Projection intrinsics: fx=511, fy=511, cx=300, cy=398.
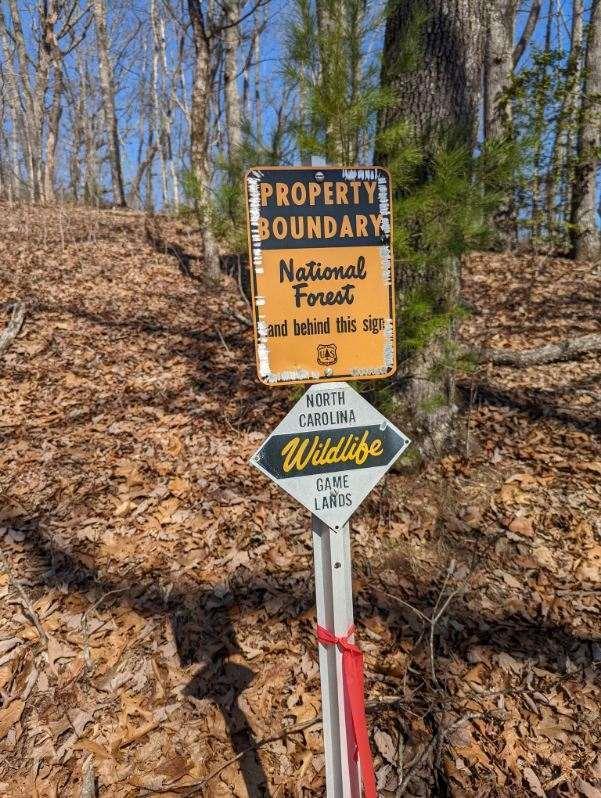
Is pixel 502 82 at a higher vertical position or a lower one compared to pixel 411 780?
higher

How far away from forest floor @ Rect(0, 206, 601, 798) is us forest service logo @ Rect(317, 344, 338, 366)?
197 cm

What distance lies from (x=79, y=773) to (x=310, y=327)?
2522 millimetres

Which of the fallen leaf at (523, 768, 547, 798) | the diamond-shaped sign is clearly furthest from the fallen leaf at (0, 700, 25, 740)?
the fallen leaf at (523, 768, 547, 798)

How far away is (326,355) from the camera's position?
1790mm

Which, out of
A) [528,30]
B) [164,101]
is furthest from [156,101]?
[528,30]

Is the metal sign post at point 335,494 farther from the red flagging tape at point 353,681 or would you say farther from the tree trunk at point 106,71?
the tree trunk at point 106,71

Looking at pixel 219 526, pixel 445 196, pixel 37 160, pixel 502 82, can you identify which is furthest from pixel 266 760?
pixel 37 160

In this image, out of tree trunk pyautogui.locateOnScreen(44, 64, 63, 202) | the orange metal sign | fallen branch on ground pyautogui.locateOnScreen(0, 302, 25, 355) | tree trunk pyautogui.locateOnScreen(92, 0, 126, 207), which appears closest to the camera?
the orange metal sign

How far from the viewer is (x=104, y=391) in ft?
19.0

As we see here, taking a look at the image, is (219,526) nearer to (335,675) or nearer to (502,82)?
(335,675)

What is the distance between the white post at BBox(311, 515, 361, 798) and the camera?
1.83 m

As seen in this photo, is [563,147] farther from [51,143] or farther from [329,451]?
[51,143]

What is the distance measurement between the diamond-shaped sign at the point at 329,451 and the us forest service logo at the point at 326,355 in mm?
78

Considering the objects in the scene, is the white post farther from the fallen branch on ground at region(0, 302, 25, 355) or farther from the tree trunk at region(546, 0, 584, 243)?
the fallen branch on ground at region(0, 302, 25, 355)
